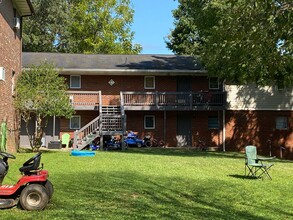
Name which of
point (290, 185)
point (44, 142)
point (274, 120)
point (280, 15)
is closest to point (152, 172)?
point (290, 185)

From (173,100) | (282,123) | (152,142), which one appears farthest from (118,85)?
(282,123)

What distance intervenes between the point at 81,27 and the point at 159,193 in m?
37.5

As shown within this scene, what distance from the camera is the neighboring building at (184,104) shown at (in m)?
27.6

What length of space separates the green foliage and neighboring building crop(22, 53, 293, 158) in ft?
51.8

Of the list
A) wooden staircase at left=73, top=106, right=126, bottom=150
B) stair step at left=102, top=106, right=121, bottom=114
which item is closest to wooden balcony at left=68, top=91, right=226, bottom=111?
stair step at left=102, top=106, right=121, bottom=114

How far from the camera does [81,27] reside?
44.8 metres

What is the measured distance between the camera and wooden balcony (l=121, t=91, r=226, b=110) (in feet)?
88.4

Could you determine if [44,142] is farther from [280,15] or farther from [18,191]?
[280,15]

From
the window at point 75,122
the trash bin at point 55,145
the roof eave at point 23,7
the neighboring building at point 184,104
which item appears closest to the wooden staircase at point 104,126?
the trash bin at point 55,145

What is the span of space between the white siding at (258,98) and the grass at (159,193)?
46.4 ft

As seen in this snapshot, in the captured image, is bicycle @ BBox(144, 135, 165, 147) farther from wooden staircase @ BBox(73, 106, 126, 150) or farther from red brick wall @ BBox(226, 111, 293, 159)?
red brick wall @ BBox(226, 111, 293, 159)

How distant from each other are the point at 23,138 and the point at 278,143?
1705 cm

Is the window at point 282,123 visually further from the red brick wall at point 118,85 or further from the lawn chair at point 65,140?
the lawn chair at point 65,140

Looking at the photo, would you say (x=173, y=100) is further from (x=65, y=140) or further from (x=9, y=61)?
(x=9, y=61)
